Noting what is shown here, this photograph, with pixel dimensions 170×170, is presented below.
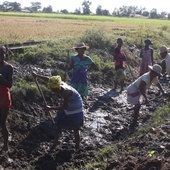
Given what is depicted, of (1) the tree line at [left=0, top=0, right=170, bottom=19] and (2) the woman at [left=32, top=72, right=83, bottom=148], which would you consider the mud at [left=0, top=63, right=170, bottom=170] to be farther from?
(1) the tree line at [left=0, top=0, right=170, bottom=19]

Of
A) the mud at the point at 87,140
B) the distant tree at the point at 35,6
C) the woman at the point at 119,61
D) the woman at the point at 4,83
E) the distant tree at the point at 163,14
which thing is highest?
the woman at the point at 4,83

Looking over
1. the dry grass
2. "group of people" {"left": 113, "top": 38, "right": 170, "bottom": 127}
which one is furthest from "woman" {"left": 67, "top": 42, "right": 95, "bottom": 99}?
the dry grass

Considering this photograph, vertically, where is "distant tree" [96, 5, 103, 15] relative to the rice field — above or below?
below

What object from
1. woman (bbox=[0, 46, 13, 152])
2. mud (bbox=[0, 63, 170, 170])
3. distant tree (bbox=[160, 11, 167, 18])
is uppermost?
woman (bbox=[0, 46, 13, 152])

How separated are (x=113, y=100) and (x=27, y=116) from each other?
338cm

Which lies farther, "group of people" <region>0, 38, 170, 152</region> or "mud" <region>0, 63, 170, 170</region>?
"group of people" <region>0, 38, 170, 152</region>

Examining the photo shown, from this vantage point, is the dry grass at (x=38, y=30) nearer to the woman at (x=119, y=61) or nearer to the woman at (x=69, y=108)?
the woman at (x=119, y=61)

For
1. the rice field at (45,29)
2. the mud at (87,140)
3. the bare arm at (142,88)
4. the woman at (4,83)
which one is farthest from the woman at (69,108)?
the rice field at (45,29)

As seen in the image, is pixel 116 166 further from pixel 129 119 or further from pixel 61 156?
pixel 129 119

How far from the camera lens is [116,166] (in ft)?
20.7

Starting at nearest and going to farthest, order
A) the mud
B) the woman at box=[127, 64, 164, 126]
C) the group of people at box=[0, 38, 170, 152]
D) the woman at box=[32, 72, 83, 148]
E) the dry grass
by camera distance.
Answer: the mud
the group of people at box=[0, 38, 170, 152]
the woman at box=[32, 72, 83, 148]
the woman at box=[127, 64, 164, 126]
the dry grass

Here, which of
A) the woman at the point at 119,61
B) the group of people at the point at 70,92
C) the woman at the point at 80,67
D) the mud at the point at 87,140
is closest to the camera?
the mud at the point at 87,140

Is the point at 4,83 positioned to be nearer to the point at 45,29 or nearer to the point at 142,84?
the point at 142,84

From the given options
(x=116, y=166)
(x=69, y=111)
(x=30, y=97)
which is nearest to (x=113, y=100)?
(x=30, y=97)
